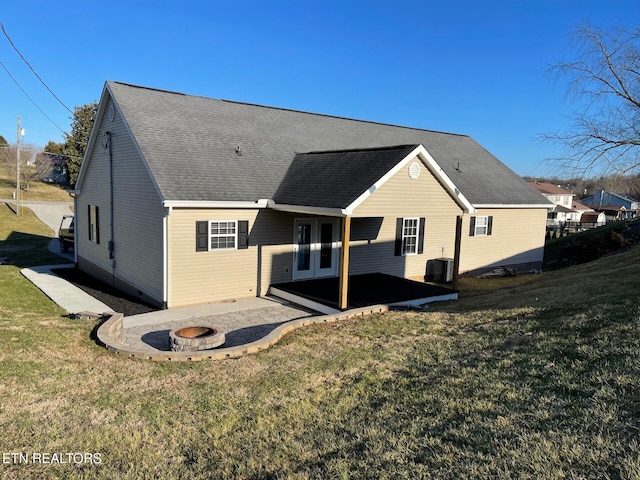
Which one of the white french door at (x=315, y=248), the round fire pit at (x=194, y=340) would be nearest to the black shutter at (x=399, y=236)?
the white french door at (x=315, y=248)

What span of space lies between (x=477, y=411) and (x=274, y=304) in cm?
841

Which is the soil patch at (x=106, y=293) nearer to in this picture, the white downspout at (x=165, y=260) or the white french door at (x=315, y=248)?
the white downspout at (x=165, y=260)

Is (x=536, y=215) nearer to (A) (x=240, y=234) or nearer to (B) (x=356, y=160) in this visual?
(B) (x=356, y=160)

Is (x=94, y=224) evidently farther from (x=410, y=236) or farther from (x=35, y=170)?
(x=35, y=170)

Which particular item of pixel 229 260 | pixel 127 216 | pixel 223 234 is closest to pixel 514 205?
pixel 229 260

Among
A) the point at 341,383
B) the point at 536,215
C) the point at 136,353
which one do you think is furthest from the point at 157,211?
the point at 536,215

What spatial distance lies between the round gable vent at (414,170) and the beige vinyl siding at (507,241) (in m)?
6.48

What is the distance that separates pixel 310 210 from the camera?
11.6m

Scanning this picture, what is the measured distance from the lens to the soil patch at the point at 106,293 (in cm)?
1209

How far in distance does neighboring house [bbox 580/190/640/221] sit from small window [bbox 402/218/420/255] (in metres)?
72.8

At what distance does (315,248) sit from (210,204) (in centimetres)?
404

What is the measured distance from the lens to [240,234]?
1284 centimetres

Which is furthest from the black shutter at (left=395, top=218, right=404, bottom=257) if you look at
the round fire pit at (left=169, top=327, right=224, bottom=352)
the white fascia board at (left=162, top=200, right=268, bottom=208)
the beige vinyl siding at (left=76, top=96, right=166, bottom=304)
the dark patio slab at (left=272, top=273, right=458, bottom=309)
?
the round fire pit at (left=169, top=327, right=224, bottom=352)

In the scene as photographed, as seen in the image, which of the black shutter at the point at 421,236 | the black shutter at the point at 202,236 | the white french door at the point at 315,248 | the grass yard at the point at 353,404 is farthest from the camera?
the black shutter at the point at 421,236
